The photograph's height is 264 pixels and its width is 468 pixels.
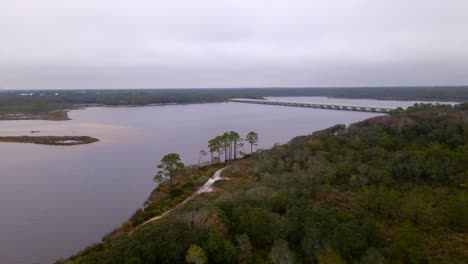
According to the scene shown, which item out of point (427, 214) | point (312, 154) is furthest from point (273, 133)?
point (427, 214)

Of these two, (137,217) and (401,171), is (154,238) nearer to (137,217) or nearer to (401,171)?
(137,217)

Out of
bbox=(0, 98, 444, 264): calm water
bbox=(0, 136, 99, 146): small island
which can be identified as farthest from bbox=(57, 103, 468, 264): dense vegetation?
bbox=(0, 136, 99, 146): small island

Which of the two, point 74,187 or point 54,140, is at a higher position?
point 54,140

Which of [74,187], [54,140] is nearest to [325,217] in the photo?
[74,187]

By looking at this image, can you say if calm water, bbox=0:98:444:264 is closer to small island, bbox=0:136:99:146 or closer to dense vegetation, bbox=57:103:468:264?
small island, bbox=0:136:99:146

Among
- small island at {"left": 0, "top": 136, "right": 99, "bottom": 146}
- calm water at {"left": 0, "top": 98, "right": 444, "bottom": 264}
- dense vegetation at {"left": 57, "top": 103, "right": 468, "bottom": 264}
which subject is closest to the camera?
dense vegetation at {"left": 57, "top": 103, "right": 468, "bottom": 264}

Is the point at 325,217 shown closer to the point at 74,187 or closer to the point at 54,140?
the point at 74,187

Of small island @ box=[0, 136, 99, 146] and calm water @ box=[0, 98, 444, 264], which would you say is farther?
small island @ box=[0, 136, 99, 146]
